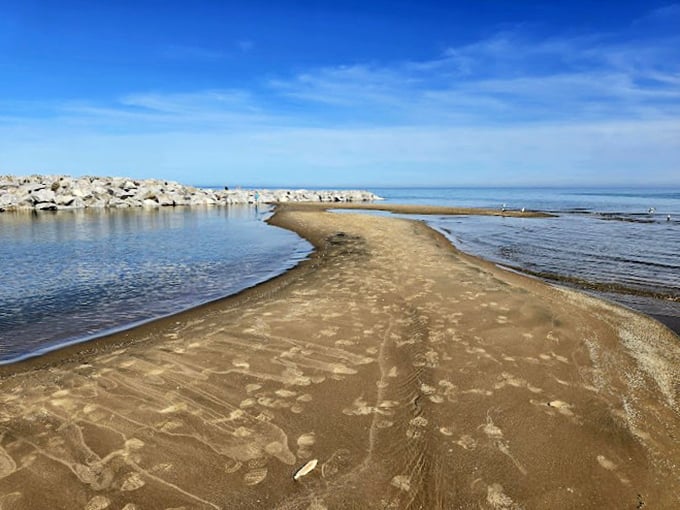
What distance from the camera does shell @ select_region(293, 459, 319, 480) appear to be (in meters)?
3.84

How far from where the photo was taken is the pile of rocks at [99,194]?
145 feet

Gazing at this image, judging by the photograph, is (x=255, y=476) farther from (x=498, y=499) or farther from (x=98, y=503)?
(x=498, y=499)

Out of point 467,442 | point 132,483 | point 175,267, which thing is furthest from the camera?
point 175,267

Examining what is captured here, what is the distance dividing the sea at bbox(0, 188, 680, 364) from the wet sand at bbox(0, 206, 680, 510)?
1.93 m

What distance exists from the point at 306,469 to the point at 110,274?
1278 centimetres

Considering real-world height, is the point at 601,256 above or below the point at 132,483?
above

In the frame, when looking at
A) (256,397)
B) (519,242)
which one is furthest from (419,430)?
(519,242)

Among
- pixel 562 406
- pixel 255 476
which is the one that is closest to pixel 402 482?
pixel 255 476

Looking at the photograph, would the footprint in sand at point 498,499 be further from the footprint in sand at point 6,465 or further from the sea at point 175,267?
the sea at point 175,267

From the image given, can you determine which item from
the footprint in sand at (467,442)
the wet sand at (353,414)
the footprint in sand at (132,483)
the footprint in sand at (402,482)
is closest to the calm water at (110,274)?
the wet sand at (353,414)

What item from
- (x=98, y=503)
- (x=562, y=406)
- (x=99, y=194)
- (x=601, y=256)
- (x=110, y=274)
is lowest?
(x=98, y=503)

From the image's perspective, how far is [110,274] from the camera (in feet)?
45.6

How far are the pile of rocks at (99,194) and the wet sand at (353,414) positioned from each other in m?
47.3

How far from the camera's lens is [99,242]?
2130cm
